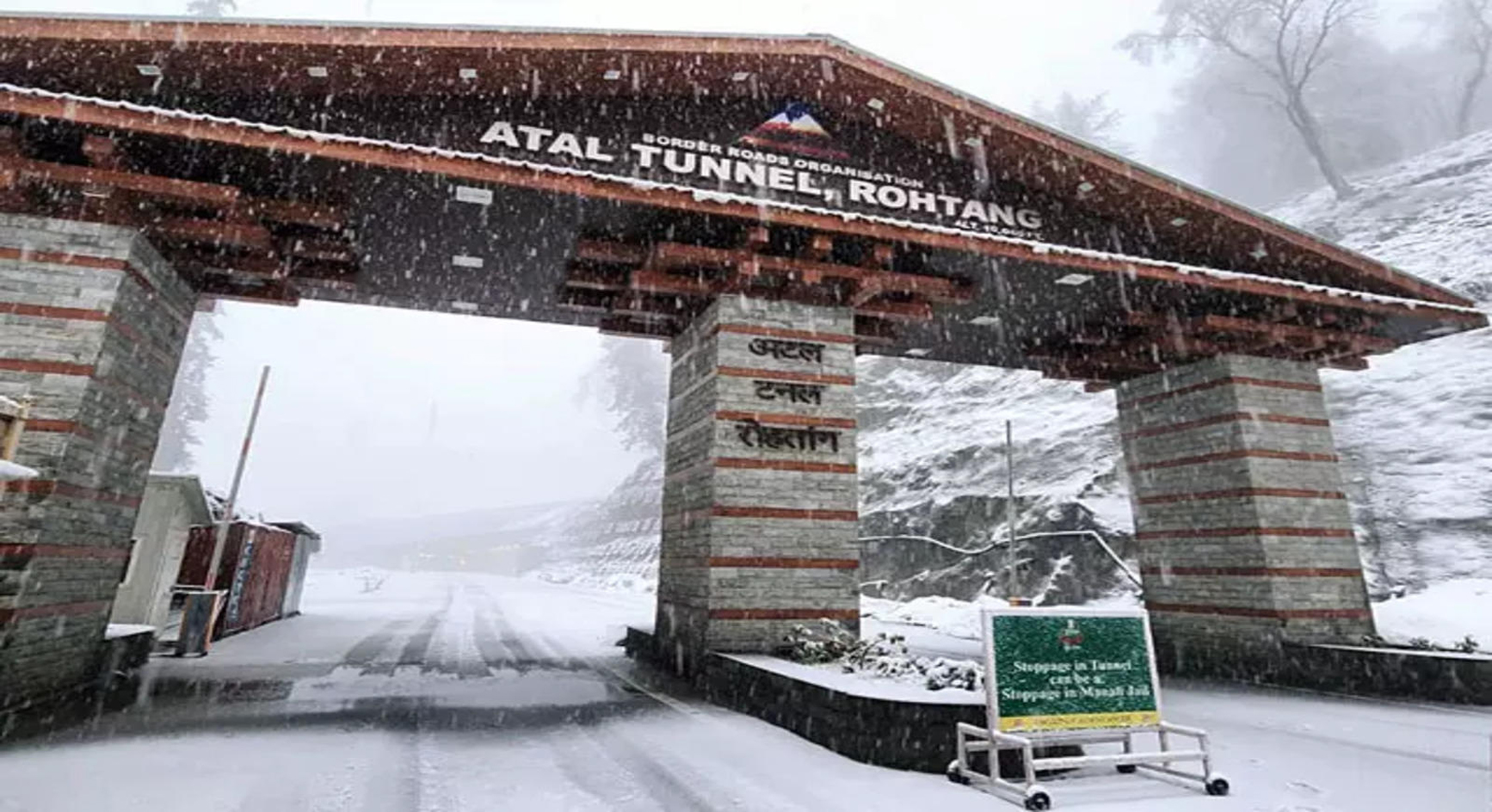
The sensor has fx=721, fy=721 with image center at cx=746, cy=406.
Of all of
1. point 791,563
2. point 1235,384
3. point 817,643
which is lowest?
point 817,643

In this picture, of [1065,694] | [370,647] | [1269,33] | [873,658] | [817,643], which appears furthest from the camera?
[1269,33]

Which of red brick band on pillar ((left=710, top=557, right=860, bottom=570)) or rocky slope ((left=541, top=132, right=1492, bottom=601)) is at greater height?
rocky slope ((left=541, top=132, right=1492, bottom=601))

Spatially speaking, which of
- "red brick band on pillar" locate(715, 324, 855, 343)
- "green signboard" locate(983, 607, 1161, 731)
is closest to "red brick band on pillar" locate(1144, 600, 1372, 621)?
"green signboard" locate(983, 607, 1161, 731)

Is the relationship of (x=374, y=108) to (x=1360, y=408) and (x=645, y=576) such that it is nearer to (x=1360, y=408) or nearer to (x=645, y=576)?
(x=1360, y=408)

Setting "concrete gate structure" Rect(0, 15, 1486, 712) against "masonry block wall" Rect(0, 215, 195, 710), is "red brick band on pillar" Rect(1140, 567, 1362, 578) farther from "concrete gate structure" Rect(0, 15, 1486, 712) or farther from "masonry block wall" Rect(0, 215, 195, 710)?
"masonry block wall" Rect(0, 215, 195, 710)

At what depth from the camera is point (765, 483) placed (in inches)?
380

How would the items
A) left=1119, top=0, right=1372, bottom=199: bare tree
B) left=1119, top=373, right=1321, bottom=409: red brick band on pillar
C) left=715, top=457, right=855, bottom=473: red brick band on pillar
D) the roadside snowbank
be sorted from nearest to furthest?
left=715, top=457, right=855, bottom=473: red brick band on pillar → the roadside snowbank → left=1119, top=373, right=1321, bottom=409: red brick band on pillar → left=1119, top=0, right=1372, bottom=199: bare tree

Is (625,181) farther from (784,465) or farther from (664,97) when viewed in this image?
(784,465)

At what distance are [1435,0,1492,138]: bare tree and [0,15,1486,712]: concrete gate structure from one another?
53711 millimetres

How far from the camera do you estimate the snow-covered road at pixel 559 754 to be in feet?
16.2

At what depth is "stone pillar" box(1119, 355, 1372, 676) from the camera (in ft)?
38.1

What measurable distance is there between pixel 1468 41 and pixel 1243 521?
5969 centimetres

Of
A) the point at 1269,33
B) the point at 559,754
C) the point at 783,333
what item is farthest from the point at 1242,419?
the point at 1269,33

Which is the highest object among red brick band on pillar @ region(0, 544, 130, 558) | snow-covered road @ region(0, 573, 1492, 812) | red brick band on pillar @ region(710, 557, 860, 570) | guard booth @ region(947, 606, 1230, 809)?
red brick band on pillar @ region(710, 557, 860, 570)
